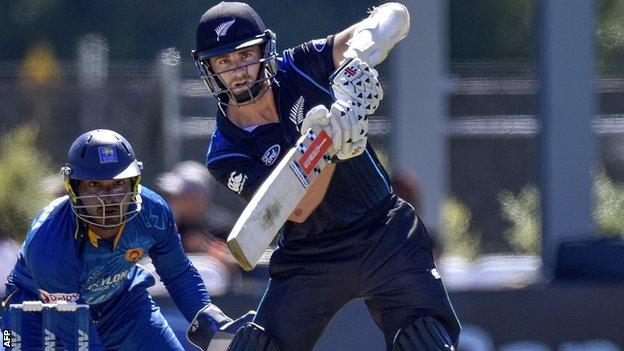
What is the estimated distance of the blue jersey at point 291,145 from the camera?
14.4ft

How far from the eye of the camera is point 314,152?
4090mm

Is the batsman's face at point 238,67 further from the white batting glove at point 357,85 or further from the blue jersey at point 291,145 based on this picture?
the white batting glove at point 357,85

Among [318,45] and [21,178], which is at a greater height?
[318,45]

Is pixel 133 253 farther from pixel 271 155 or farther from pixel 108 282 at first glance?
pixel 271 155

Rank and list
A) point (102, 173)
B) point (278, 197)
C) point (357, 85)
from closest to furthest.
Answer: point (278, 197) < point (357, 85) < point (102, 173)

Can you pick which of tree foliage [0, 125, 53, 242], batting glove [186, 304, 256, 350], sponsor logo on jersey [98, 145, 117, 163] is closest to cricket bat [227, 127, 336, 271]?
batting glove [186, 304, 256, 350]

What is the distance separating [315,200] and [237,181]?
0.28 m

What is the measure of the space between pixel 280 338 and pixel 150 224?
74 centimetres

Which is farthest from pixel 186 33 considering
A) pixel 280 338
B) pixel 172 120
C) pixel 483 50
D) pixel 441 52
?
pixel 280 338

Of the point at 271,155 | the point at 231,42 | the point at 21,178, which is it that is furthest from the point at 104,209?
the point at 21,178

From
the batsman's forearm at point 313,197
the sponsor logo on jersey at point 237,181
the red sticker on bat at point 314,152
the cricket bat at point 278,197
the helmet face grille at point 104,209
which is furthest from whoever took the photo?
the helmet face grille at point 104,209

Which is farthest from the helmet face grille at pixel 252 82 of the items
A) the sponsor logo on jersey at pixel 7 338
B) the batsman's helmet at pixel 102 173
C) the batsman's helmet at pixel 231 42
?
the sponsor logo on jersey at pixel 7 338

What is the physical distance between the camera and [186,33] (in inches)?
362

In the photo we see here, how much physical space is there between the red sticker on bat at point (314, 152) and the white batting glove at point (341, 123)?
22mm
